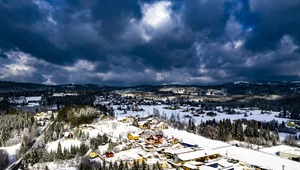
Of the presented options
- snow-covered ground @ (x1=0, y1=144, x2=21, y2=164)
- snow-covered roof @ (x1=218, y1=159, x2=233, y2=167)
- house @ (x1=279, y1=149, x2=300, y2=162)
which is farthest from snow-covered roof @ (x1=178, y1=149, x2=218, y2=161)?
snow-covered ground @ (x1=0, y1=144, x2=21, y2=164)

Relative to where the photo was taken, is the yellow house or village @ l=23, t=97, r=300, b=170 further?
the yellow house

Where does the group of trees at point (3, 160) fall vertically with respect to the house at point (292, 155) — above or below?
below

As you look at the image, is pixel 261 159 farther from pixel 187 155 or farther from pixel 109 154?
pixel 109 154

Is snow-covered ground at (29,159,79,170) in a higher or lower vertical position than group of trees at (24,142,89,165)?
lower

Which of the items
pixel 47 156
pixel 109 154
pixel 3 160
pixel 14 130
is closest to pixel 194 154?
pixel 109 154

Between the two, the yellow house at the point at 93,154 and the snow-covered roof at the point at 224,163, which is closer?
the snow-covered roof at the point at 224,163

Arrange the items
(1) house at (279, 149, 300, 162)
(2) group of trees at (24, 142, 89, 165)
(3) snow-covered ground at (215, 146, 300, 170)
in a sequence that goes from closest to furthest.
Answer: (3) snow-covered ground at (215, 146, 300, 170) < (1) house at (279, 149, 300, 162) < (2) group of trees at (24, 142, 89, 165)

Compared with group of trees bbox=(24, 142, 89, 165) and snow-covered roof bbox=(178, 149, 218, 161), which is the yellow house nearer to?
group of trees bbox=(24, 142, 89, 165)

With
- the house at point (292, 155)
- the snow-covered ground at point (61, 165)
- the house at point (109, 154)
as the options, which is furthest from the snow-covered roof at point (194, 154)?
the snow-covered ground at point (61, 165)

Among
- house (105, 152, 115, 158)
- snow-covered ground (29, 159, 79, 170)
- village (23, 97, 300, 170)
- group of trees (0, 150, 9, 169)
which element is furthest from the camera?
house (105, 152, 115, 158)

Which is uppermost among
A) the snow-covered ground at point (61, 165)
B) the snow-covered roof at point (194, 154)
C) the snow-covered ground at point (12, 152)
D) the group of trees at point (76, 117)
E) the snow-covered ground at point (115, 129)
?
the group of trees at point (76, 117)

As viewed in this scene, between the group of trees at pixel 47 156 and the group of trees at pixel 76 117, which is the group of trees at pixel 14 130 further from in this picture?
the group of trees at pixel 47 156
